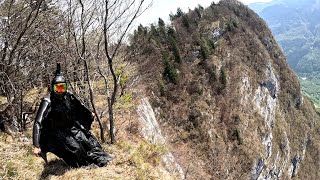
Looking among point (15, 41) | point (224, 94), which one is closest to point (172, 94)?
point (224, 94)

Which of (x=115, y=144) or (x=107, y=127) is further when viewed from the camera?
(x=107, y=127)

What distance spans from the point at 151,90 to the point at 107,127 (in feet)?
88.4

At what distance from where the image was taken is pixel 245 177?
38969 mm

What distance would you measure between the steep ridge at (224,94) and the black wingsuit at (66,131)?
60.9ft

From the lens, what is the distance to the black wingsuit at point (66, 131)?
22.8 ft

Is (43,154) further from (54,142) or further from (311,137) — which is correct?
(311,137)

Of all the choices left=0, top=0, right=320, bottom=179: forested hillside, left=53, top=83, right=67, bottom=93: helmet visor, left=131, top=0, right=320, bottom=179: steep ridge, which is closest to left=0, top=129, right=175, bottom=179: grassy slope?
left=0, top=0, right=320, bottom=179: forested hillside

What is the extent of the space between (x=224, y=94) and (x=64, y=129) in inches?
1735

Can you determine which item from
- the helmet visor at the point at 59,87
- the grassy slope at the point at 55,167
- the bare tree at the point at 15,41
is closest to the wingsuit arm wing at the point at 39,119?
the helmet visor at the point at 59,87

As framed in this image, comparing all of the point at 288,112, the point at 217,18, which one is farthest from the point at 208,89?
the point at 288,112

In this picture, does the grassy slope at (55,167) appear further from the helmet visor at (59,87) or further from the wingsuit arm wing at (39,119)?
the helmet visor at (59,87)

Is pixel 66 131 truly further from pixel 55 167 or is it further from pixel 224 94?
pixel 224 94

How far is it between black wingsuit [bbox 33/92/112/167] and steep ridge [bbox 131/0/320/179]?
18.6m

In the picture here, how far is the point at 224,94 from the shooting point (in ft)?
164
